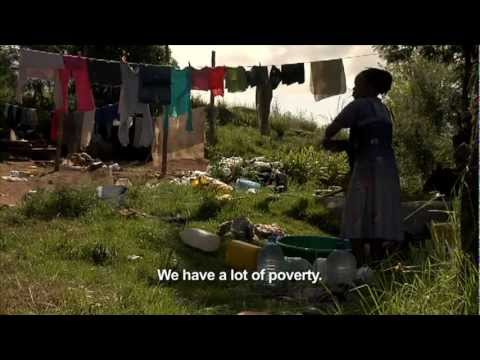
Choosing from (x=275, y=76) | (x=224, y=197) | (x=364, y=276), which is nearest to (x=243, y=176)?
(x=275, y=76)

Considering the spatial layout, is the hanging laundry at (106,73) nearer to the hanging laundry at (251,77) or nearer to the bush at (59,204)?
the hanging laundry at (251,77)

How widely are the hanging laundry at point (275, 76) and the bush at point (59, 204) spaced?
3.58 m

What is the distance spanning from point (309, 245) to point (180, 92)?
440cm

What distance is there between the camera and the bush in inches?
221

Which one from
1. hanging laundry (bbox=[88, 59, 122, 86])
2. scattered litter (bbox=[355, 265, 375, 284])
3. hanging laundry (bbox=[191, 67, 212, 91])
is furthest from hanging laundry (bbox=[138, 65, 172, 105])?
scattered litter (bbox=[355, 265, 375, 284])

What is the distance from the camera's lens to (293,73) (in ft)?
27.9

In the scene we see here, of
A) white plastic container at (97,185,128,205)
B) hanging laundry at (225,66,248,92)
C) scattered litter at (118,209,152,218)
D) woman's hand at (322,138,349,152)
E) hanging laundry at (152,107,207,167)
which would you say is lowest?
scattered litter at (118,209,152,218)

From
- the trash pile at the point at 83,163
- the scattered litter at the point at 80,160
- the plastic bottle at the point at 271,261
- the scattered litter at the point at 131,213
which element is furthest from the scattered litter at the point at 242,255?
the scattered litter at the point at 80,160

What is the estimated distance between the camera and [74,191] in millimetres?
5883

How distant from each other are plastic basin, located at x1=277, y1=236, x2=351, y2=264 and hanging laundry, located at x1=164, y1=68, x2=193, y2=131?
4335 millimetres

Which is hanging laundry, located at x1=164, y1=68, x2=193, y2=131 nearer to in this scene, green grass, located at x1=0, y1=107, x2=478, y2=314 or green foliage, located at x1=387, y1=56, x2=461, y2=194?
green grass, located at x1=0, y1=107, x2=478, y2=314

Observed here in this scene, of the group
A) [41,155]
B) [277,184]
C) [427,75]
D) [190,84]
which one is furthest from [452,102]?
[41,155]

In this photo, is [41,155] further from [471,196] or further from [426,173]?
[471,196]

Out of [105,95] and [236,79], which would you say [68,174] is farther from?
[105,95]
